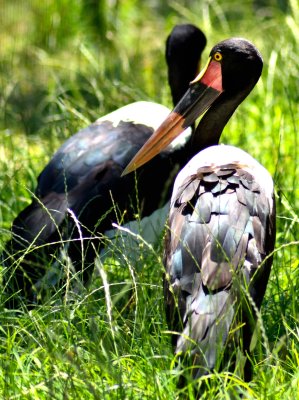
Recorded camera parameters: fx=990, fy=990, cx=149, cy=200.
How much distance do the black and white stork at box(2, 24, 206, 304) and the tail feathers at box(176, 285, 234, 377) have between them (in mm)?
837

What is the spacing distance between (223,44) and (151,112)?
74cm

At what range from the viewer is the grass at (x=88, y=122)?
2801mm

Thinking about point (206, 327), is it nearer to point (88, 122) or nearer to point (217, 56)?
point (217, 56)

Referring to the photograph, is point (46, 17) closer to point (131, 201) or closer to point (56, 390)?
point (131, 201)

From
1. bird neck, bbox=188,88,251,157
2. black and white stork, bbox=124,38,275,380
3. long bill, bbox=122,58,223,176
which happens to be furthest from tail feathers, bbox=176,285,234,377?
bird neck, bbox=188,88,251,157

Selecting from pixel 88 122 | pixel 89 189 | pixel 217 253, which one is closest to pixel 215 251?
pixel 217 253

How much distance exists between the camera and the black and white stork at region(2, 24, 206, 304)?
12.4ft

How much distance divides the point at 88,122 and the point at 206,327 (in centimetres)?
222

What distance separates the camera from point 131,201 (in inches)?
151

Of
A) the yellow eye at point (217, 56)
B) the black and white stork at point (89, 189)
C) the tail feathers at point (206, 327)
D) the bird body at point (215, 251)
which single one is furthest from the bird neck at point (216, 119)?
the tail feathers at point (206, 327)

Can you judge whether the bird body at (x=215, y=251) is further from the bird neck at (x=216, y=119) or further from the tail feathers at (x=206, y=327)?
the bird neck at (x=216, y=119)

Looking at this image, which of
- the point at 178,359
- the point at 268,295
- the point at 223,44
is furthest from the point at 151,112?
the point at 178,359

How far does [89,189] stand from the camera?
394 centimetres

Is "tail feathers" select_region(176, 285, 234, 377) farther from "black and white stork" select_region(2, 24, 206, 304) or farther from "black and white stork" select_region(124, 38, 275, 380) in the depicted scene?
"black and white stork" select_region(2, 24, 206, 304)
